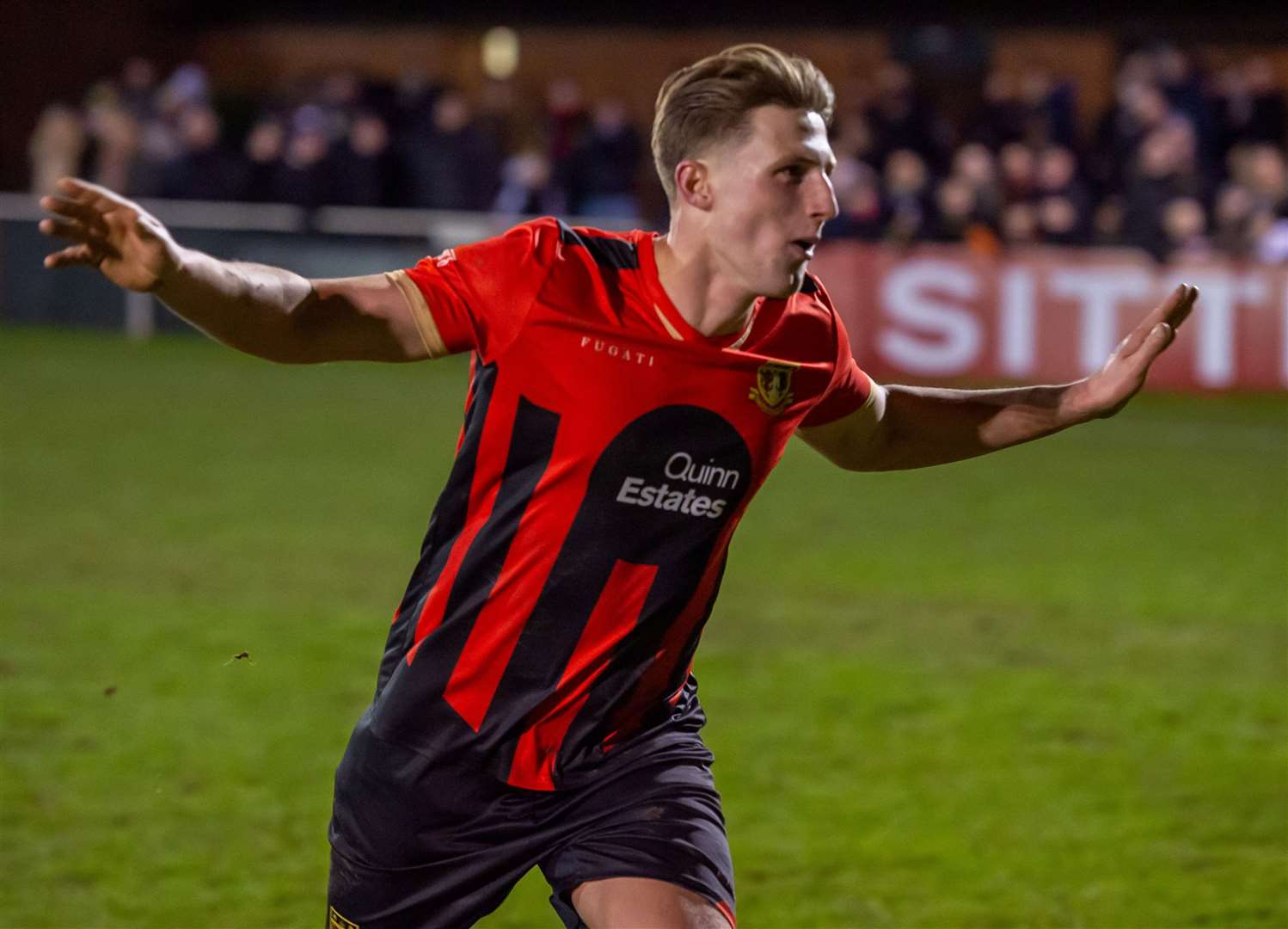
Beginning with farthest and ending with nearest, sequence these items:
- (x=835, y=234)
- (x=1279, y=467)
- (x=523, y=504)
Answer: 1. (x=835, y=234)
2. (x=1279, y=467)
3. (x=523, y=504)

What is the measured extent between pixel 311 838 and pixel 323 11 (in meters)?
23.4

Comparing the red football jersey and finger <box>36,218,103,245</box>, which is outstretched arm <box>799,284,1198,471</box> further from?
finger <box>36,218,103,245</box>

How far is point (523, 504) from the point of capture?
11.3 feet

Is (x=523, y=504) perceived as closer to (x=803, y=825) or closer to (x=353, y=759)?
(x=353, y=759)

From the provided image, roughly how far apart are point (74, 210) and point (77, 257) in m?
0.10

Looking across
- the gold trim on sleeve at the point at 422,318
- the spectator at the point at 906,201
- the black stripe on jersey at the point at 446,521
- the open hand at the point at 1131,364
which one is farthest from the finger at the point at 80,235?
the spectator at the point at 906,201

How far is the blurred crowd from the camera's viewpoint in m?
17.2

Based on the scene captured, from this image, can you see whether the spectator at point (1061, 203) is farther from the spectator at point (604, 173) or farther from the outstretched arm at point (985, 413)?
the outstretched arm at point (985, 413)

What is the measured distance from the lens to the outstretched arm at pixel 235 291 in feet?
9.73

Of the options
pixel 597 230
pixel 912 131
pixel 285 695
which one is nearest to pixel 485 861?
pixel 597 230

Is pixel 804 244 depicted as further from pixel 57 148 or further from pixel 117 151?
pixel 57 148

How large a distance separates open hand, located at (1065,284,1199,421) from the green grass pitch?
214 centimetres

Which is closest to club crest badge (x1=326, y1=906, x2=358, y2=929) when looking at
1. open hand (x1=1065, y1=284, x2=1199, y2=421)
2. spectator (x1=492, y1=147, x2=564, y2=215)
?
open hand (x1=1065, y1=284, x2=1199, y2=421)

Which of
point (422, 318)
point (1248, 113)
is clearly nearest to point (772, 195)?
point (422, 318)
